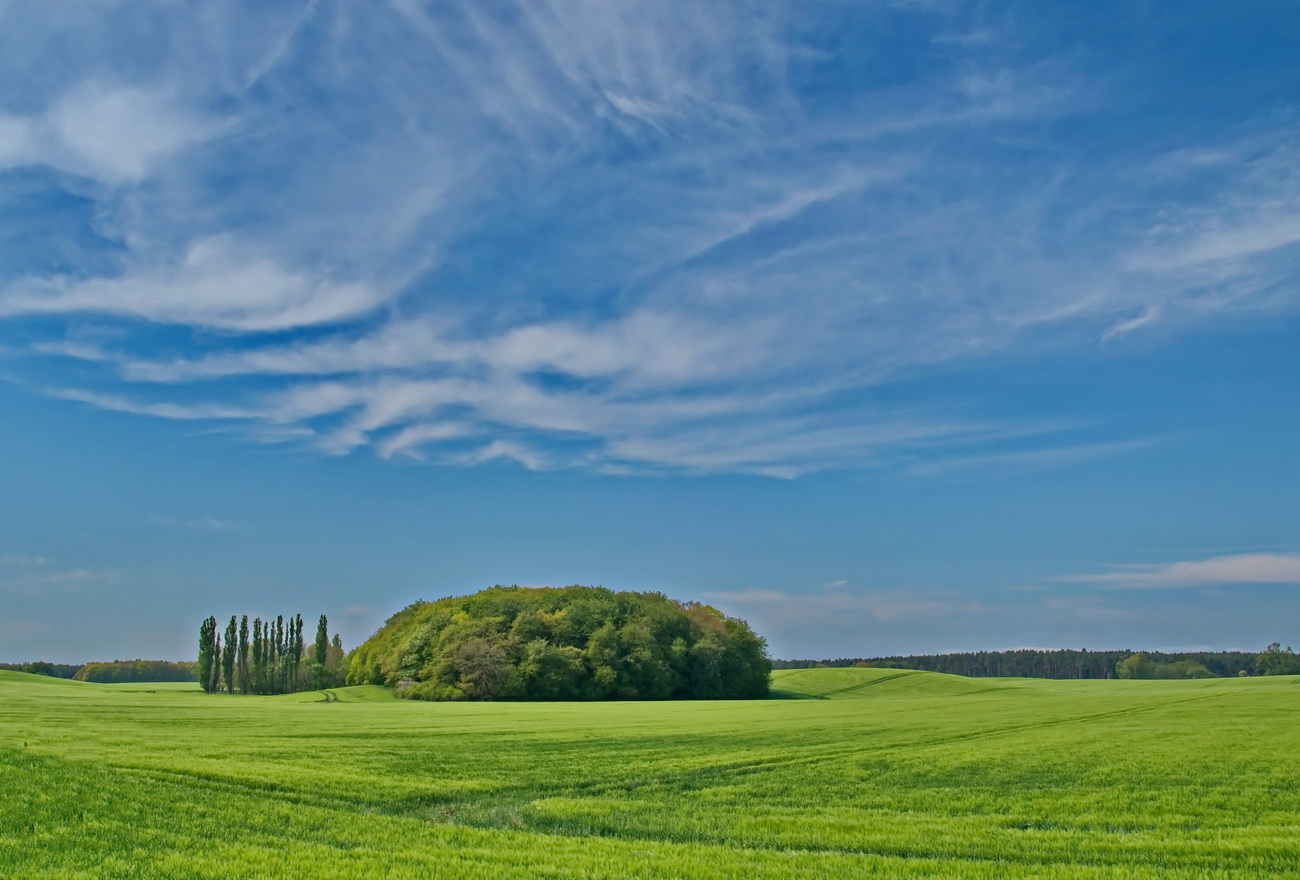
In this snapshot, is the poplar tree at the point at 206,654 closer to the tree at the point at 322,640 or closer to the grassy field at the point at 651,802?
the tree at the point at 322,640

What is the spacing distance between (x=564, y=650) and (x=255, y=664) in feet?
202

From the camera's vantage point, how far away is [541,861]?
14.2 metres

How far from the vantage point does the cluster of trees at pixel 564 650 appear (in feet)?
318

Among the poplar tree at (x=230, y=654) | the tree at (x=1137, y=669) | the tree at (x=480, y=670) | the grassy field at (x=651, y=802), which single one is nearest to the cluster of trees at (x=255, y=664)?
the poplar tree at (x=230, y=654)

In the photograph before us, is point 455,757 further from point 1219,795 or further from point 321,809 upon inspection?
point 1219,795

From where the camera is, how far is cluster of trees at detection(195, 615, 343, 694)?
130 metres

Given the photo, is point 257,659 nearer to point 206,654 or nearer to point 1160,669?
point 206,654

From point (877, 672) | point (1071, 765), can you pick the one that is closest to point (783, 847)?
point (1071, 765)

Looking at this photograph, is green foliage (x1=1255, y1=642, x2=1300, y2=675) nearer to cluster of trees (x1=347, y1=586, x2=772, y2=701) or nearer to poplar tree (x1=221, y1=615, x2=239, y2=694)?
cluster of trees (x1=347, y1=586, x2=772, y2=701)

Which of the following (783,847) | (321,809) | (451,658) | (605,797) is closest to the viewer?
(783,847)

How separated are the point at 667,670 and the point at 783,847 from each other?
93.8m

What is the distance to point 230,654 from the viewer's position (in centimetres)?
13250

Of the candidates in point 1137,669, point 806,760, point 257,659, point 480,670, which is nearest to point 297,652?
point 257,659

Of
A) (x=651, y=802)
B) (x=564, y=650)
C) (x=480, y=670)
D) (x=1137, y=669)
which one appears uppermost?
(x=651, y=802)
